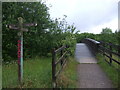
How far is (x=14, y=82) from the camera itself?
15.3 ft

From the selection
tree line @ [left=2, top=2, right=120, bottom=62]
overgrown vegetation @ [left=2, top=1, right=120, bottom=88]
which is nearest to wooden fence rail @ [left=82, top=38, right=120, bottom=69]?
overgrown vegetation @ [left=2, top=1, right=120, bottom=88]

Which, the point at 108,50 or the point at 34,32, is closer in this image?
the point at 108,50

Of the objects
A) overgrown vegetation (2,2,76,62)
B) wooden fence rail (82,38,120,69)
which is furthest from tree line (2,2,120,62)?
wooden fence rail (82,38,120,69)

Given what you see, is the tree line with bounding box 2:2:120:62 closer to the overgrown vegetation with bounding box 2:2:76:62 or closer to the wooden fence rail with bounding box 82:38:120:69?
the overgrown vegetation with bounding box 2:2:76:62

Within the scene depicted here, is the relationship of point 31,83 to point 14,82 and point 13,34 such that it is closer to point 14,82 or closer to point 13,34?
point 14,82

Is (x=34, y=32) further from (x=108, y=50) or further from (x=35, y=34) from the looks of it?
(x=108, y=50)

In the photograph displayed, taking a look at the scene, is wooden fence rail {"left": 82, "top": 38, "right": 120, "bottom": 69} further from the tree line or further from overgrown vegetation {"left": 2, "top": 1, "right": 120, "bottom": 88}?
the tree line

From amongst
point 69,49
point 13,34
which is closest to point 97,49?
point 69,49

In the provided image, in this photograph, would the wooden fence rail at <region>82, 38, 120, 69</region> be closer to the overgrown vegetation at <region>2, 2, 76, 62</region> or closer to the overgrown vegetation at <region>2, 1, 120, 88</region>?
the overgrown vegetation at <region>2, 1, 120, 88</region>

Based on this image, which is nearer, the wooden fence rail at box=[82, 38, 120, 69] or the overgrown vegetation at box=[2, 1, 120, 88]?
the wooden fence rail at box=[82, 38, 120, 69]

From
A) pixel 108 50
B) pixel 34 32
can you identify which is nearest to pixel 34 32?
pixel 34 32

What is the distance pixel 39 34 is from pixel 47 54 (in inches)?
54.5

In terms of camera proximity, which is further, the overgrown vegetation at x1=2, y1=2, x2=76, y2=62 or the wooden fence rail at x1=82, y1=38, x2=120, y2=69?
the overgrown vegetation at x1=2, y1=2, x2=76, y2=62

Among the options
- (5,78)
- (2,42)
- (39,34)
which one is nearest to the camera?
(5,78)
